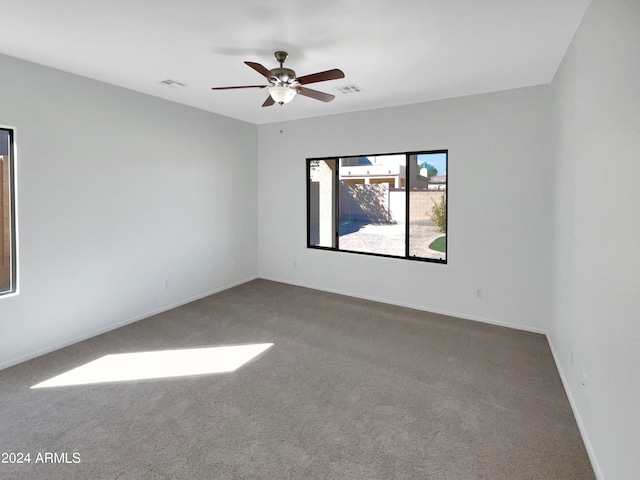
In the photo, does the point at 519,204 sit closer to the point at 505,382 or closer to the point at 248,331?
the point at 505,382

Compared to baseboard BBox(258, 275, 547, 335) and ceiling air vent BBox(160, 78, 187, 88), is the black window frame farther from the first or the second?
baseboard BBox(258, 275, 547, 335)

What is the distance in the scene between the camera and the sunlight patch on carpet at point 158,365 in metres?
2.90

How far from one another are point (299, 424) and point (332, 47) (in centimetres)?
287

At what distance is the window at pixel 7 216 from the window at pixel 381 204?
359 cm

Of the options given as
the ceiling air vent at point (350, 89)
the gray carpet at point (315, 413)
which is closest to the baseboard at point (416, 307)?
the gray carpet at point (315, 413)

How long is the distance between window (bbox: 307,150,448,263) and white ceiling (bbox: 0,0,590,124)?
3.84ft

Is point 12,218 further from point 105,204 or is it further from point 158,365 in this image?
point 158,365

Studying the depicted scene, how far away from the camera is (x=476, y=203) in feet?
13.6

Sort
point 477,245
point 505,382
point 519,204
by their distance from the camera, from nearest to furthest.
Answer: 1. point 505,382
2. point 519,204
3. point 477,245

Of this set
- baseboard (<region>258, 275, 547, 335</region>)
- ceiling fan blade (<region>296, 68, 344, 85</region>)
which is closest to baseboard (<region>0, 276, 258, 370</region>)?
baseboard (<region>258, 275, 547, 335</region>)

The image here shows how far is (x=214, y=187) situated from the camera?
17.2 ft

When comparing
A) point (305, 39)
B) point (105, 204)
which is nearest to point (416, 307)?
point (305, 39)

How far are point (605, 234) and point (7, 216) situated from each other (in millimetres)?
4562

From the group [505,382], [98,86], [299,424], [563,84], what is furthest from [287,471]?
[98,86]
